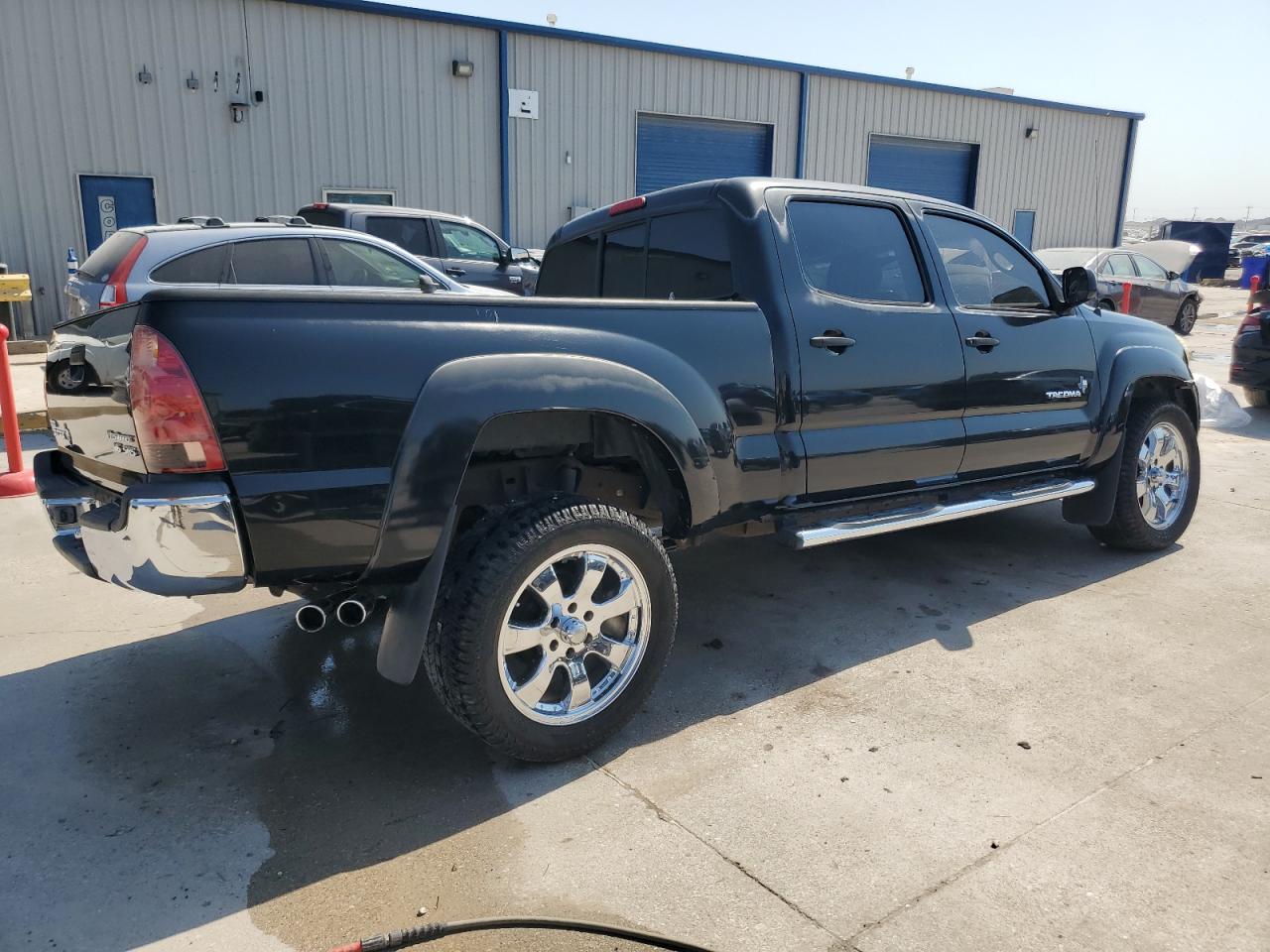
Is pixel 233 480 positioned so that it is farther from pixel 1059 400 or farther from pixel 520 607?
pixel 1059 400

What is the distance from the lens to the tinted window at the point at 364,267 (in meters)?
8.10

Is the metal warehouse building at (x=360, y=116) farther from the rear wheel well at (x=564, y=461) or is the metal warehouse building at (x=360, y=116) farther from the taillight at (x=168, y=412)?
the taillight at (x=168, y=412)

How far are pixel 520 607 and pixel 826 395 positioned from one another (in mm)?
1487

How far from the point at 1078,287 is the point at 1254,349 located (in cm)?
688

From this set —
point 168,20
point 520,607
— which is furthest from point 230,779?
point 168,20

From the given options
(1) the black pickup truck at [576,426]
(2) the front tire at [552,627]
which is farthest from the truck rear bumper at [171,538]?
(2) the front tire at [552,627]

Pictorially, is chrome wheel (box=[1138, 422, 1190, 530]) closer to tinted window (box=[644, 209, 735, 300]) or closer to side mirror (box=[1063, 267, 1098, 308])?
side mirror (box=[1063, 267, 1098, 308])

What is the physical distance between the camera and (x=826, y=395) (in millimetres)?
3678

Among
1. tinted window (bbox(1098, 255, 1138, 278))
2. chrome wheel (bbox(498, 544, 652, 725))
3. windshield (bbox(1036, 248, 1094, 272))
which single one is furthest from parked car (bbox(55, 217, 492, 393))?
tinted window (bbox(1098, 255, 1138, 278))

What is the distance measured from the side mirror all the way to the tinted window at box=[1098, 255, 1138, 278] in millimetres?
12269

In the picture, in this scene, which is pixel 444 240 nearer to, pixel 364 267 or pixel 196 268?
pixel 364 267

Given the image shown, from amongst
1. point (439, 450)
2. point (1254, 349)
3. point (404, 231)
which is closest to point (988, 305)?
point (439, 450)

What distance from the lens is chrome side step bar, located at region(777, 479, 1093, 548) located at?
3668 mm

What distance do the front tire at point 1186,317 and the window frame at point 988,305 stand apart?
585 inches
